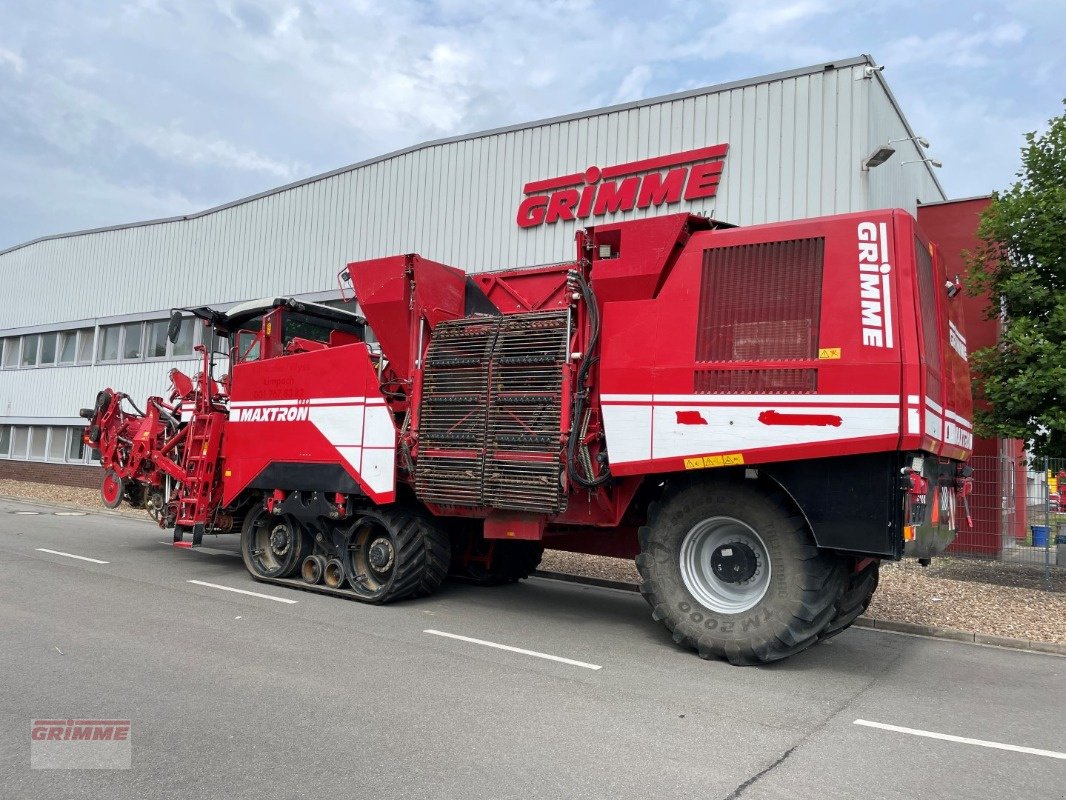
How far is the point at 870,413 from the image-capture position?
5.20 meters

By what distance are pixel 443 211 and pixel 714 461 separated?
473 inches

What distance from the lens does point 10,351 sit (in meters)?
26.3

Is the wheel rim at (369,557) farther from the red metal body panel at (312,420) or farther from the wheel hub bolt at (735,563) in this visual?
the wheel hub bolt at (735,563)

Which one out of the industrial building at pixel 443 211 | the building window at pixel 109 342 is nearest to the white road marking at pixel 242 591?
the industrial building at pixel 443 211

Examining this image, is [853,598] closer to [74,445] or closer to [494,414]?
[494,414]

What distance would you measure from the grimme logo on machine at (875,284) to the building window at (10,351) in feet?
92.3

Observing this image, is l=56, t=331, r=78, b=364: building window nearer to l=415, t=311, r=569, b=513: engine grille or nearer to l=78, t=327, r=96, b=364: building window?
Answer: l=78, t=327, r=96, b=364: building window

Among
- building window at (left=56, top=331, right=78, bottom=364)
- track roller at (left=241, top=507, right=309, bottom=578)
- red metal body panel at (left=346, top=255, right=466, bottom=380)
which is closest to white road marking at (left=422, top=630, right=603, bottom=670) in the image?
red metal body panel at (left=346, top=255, right=466, bottom=380)

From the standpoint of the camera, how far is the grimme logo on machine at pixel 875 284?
17.2ft

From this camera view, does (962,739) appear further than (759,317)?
No

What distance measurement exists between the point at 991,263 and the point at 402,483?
8.23 m

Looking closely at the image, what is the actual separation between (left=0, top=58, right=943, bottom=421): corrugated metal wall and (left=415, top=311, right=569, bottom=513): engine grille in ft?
22.4

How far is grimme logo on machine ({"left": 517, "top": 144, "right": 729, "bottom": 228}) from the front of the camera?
12.8 meters

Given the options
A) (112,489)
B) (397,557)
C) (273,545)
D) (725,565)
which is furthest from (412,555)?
(112,489)
